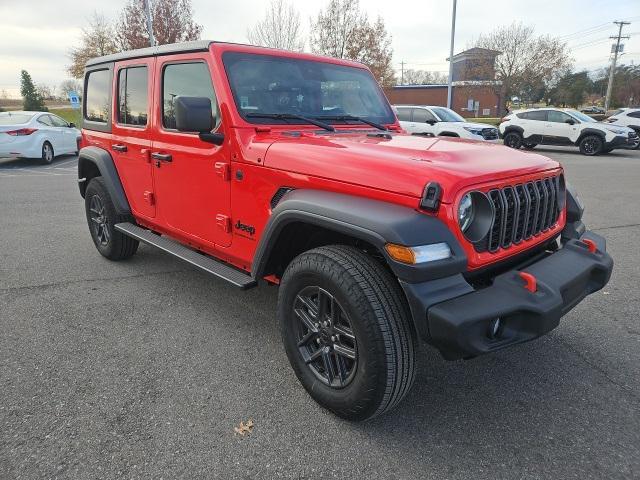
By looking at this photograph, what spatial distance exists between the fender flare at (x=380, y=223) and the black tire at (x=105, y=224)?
262 cm

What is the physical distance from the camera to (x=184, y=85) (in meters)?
3.39

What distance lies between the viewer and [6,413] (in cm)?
244

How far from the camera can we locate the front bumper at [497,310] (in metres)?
1.93

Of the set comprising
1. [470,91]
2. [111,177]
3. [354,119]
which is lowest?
[111,177]

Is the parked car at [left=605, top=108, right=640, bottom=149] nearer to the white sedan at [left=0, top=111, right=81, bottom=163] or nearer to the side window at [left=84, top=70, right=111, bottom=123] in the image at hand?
the white sedan at [left=0, top=111, right=81, bottom=163]

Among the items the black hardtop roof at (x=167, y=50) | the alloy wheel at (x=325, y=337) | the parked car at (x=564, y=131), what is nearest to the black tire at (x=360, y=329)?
the alloy wheel at (x=325, y=337)

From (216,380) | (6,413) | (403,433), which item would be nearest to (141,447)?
(216,380)

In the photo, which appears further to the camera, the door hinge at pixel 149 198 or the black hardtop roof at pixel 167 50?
the door hinge at pixel 149 198

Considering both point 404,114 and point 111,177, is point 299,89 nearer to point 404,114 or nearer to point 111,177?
point 111,177

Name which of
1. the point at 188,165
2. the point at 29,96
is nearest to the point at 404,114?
the point at 188,165

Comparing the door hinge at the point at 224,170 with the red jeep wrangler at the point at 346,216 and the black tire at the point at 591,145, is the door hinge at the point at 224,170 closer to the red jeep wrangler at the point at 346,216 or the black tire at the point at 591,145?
the red jeep wrangler at the point at 346,216

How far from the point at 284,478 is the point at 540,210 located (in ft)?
6.46

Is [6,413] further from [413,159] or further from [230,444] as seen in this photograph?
[413,159]

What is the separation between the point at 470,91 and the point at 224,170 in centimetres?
5535
